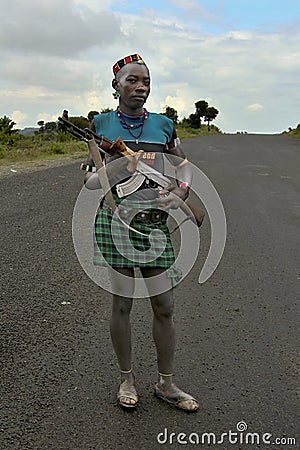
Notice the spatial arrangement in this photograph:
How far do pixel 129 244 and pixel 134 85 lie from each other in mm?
830

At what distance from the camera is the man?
3.15 metres

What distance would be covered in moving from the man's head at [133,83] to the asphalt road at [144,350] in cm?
160

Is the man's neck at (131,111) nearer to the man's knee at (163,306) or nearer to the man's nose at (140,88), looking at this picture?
the man's nose at (140,88)

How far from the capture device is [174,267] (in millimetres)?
3258

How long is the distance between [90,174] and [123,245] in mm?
414

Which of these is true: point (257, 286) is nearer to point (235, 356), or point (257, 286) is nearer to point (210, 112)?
point (235, 356)

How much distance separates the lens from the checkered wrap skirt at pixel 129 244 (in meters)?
3.18

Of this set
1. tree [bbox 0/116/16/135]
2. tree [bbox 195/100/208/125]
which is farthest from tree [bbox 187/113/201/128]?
tree [bbox 0/116/16/135]

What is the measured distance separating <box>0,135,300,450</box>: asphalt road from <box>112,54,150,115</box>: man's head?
1.60 metres

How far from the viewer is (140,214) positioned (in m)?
3.17

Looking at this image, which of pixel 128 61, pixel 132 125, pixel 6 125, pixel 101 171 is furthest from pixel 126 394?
pixel 6 125

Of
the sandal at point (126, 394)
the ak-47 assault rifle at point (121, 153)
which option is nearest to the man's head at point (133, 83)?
the ak-47 assault rifle at point (121, 153)

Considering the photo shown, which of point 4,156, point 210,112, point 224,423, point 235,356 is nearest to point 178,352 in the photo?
point 235,356

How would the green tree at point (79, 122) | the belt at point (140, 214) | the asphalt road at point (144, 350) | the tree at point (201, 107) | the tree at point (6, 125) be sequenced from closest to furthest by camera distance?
1. the asphalt road at point (144, 350)
2. the belt at point (140, 214)
3. the green tree at point (79, 122)
4. the tree at point (6, 125)
5. the tree at point (201, 107)
